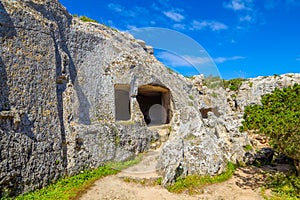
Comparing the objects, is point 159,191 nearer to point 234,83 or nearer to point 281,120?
point 281,120

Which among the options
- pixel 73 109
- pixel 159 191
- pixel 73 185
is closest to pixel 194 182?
pixel 159 191

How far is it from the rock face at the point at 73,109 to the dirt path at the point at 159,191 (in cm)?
95

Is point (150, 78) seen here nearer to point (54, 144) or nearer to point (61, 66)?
point (61, 66)

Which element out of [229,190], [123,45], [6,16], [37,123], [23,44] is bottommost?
[229,190]

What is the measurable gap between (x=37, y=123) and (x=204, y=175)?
8.12 m

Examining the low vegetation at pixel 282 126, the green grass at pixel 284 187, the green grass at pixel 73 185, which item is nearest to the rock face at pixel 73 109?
the green grass at pixel 73 185

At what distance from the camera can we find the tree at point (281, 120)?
27.0 ft

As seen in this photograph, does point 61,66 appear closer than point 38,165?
No

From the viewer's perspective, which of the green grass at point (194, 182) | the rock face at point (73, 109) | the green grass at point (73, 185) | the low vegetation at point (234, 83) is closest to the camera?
the green grass at point (73, 185)

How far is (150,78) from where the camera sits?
1582 cm

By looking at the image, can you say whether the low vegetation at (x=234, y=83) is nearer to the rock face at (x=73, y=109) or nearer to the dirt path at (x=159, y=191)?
the rock face at (x=73, y=109)

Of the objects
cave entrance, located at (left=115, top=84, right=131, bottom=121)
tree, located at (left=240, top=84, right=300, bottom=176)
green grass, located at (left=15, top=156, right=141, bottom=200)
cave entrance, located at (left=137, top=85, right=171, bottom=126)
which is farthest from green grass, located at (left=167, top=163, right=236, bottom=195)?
cave entrance, located at (left=115, top=84, right=131, bottom=121)

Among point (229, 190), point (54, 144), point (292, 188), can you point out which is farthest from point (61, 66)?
point (292, 188)

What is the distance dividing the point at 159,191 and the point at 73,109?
19.0 feet
